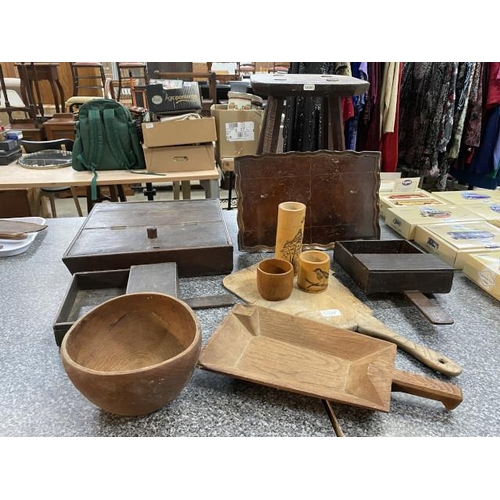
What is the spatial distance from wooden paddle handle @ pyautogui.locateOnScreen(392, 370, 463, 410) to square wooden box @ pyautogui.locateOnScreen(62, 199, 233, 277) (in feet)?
1.56

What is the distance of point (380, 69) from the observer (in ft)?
6.87

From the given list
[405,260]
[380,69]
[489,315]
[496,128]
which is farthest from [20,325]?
[496,128]

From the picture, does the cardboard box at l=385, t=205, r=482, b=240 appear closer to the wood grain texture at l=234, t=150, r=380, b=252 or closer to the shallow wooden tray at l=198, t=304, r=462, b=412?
the wood grain texture at l=234, t=150, r=380, b=252

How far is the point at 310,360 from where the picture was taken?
0.67m

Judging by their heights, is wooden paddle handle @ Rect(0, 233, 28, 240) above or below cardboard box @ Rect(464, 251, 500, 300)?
above

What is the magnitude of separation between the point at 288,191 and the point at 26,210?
5.75 feet

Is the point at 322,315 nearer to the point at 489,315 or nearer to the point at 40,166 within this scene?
the point at 489,315

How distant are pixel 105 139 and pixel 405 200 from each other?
59.1 inches

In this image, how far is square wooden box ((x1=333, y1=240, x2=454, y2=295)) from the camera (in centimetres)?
82

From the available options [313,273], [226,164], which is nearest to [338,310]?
[313,273]

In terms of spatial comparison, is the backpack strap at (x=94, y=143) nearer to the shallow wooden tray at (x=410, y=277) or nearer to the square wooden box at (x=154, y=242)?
the square wooden box at (x=154, y=242)

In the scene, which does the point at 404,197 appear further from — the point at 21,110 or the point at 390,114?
the point at 21,110

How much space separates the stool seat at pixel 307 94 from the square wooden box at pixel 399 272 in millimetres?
449

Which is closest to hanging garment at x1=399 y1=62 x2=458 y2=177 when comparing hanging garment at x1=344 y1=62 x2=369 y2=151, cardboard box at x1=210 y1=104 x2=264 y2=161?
hanging garment at x1=344 y1=62 x2=369 y2=151
